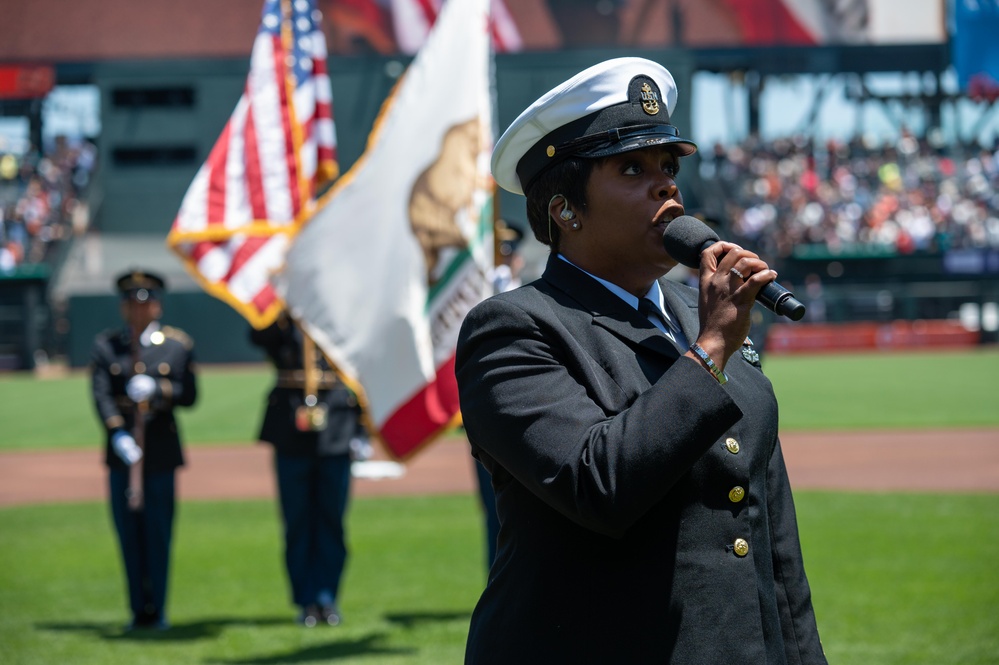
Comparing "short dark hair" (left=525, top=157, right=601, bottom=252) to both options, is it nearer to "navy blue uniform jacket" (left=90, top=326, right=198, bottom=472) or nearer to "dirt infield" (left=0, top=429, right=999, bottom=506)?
"navy blue uniform jacket" (left=90, top=326, right=198, bottom=472)

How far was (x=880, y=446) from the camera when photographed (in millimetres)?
16219

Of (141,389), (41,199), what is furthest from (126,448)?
(41,199)

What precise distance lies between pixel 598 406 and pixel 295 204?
6223mm

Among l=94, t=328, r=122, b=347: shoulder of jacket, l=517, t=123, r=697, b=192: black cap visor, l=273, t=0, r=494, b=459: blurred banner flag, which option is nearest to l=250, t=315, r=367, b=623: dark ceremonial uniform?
l=94, t=328, r=122, b=347: shoulder of jacket

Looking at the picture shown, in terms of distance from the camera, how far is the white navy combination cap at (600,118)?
7.89 ft

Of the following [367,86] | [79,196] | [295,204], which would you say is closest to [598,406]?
[295,204]

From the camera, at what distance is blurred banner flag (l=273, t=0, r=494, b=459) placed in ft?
20.2

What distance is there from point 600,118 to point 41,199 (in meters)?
42.5

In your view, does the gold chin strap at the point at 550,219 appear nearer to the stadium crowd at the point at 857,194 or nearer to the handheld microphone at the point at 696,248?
the handheld microphone at the point at 696,248

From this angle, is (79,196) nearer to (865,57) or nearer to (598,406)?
(865,57)

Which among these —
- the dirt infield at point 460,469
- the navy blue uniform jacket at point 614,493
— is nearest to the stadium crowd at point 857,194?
the dirt infield at point 460,469

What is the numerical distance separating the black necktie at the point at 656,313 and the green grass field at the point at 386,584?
4.56 meters

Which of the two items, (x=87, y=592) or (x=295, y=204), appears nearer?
(x=295, y=204)

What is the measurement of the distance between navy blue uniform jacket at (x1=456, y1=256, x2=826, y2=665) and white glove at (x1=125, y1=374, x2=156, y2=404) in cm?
618
